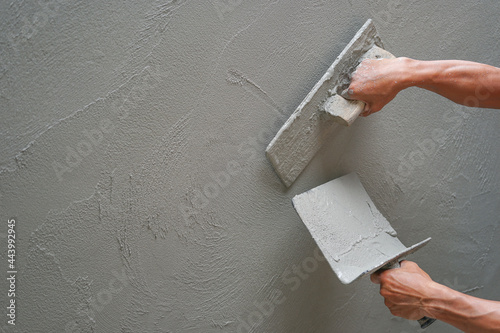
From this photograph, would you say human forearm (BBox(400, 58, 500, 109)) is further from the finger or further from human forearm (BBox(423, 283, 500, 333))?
human forearm (BBox(423, 283, 500, 333))

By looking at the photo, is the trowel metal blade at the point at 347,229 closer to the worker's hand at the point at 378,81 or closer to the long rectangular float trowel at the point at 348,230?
the long rectangular float trowel at the point at 348,230

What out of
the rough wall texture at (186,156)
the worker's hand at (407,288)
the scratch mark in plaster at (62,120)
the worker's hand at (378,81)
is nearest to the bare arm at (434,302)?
the worker's hand at (407,288)

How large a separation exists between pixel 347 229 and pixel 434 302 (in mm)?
409

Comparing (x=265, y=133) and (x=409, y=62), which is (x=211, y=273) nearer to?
(x=265, y=133)

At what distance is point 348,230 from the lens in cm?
166

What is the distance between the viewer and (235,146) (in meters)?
1.63

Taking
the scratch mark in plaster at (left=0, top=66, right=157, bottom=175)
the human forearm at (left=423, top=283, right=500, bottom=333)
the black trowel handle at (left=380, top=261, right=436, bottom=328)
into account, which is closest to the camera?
the scratch mark in plaster at (left=0, top=66, right=157, bottom=175)

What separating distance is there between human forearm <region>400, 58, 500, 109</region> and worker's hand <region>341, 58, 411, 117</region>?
19 millimetres

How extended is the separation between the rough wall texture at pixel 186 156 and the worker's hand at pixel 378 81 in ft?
0.58

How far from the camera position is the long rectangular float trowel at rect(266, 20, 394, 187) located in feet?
5.37

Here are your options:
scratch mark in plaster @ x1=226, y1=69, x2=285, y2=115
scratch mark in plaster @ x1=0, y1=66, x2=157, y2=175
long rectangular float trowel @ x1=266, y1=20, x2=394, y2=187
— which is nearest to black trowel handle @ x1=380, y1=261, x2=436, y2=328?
long rectangular float trowel @ x1=266, y1=20, x2=394, y2=187

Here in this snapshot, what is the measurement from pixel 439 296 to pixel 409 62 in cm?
89

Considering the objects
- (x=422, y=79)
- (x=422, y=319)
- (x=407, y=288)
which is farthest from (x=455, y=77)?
(x=422, y=319)

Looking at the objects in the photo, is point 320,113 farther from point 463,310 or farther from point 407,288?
point 463,310
